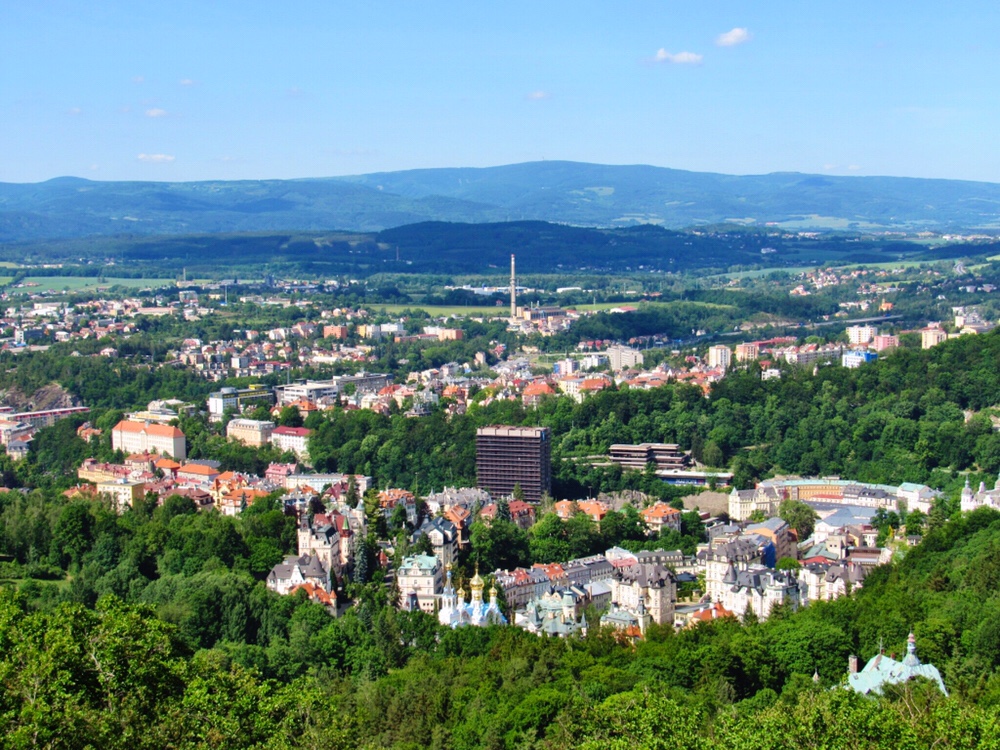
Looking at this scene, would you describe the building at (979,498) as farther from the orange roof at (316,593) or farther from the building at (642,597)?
the orange roof at (316,593)

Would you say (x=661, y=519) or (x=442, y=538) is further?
(x=661, y=519)

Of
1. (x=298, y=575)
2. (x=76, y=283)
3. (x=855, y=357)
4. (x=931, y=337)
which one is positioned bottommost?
(x=76, y=283)

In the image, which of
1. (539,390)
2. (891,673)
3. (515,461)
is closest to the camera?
(891,673)

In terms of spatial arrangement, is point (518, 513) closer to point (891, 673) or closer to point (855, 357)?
point (891, 673)

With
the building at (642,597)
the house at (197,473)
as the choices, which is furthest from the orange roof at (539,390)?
the building at (642,597)

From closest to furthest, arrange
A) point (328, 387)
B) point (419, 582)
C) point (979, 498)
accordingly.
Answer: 1. point (419, 582)
2. point (979, 498)
3. point (328, 387)

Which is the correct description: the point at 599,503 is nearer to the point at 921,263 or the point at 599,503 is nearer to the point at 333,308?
the point at 333,308

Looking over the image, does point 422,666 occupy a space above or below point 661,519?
above

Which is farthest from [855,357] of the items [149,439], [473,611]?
[473,611]
